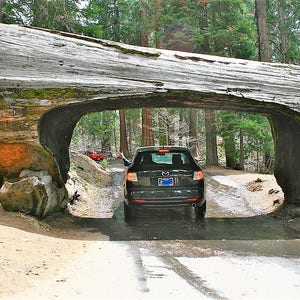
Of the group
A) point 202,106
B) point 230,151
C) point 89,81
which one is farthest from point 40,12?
point 230,151

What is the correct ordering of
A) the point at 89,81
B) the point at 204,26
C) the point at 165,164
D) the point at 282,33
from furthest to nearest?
the point at 204,26 < the point at 282,33 < the point at 165,164 < the point at 89,81

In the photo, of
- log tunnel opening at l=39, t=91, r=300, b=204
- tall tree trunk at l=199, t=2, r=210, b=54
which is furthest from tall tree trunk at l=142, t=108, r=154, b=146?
log tunnel opening at l=39, t=91, r=300, b=204

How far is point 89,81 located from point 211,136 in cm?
1743

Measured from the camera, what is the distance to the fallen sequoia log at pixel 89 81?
29.7 ft

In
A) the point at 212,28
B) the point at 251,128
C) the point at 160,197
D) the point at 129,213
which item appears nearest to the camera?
the point at 160,197

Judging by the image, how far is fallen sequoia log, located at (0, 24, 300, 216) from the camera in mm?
9047

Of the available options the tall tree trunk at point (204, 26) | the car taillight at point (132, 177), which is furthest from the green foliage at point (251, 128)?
the car taillight at point (132, 177)

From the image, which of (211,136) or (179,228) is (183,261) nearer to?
(179,228)

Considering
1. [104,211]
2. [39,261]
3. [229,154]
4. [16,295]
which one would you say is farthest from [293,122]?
[229,154]

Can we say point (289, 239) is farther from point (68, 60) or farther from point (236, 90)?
point (68, 60)

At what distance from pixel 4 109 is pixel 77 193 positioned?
5.55 metres

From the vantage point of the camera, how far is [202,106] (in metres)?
11.4

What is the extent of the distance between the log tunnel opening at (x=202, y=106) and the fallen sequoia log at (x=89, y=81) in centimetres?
8

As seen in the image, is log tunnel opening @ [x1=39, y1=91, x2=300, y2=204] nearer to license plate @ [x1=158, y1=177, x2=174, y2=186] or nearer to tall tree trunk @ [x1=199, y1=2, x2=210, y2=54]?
license plate @ [x1=158, y1=177, x2=174, y2=186]
